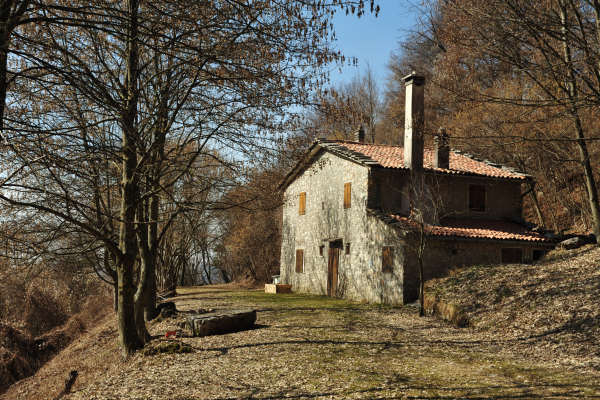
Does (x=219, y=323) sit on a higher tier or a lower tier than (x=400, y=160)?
lower

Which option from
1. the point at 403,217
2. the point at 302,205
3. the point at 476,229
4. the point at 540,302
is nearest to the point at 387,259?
the point at 403,217

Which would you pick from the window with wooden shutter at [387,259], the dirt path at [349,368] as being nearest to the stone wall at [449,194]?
the window with wooden shutter at [387,259]

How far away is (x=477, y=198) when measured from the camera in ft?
69.6

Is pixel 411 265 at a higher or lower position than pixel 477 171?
lower

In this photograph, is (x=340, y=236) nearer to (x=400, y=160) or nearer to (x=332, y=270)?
(x=332, y=270)

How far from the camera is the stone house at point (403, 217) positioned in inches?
691

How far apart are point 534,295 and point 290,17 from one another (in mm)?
9485

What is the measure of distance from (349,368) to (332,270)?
13357 millimetres

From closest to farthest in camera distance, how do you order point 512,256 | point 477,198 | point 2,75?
1. point 2,75
2. point 512,256
3. point 477,198

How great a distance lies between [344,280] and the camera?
68.1 ft

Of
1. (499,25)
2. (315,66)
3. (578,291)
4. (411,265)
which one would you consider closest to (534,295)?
(578,291)

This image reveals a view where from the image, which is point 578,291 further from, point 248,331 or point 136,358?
point 136,358

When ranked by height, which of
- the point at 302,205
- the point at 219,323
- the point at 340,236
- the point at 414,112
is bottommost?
the point at 219,323

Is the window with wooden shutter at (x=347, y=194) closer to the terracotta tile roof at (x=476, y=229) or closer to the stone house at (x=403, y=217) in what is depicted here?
the stone house at (x=403, y=217)
